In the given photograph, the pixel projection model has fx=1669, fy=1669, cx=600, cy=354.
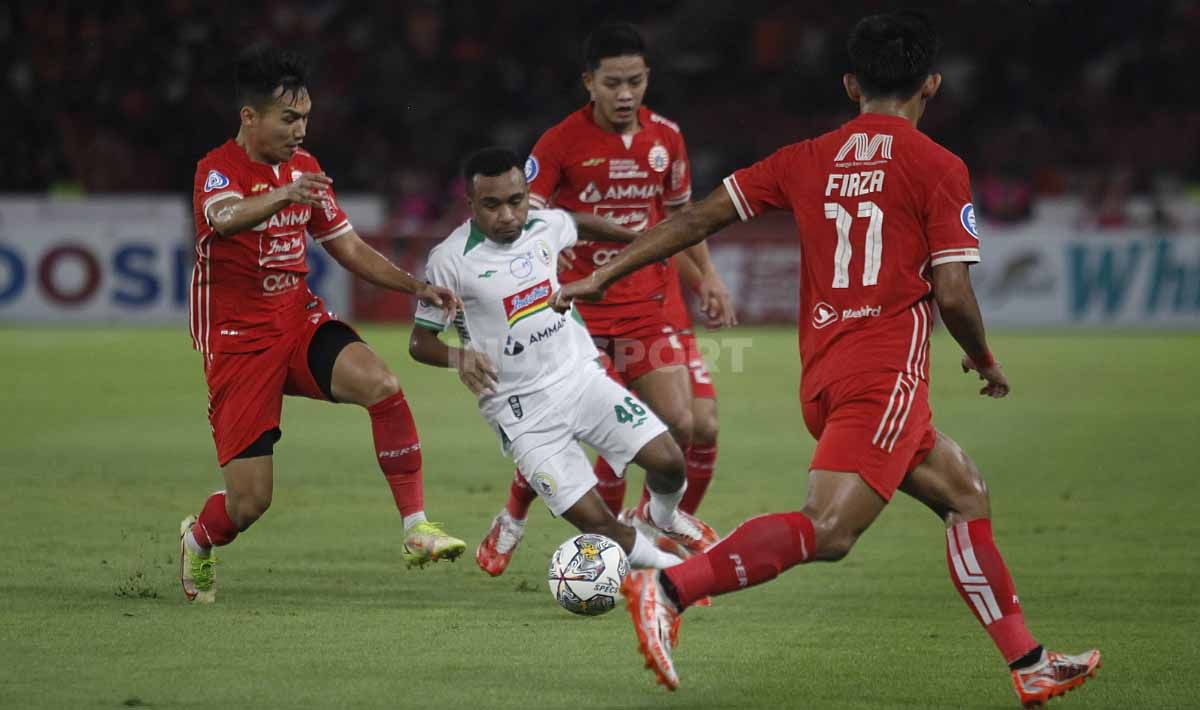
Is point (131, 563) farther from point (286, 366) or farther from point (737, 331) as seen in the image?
point (737, 331)

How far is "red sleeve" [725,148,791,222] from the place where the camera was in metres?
5.01

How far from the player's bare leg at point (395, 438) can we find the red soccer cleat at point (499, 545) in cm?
46

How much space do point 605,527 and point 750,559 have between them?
5.82ft

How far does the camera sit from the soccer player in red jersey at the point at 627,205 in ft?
25.4

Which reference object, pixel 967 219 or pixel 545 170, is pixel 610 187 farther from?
pixel 967 219

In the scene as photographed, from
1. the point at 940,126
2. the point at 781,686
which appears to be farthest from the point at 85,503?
the point at 940,126

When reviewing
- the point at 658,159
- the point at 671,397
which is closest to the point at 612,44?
the point at 658,159

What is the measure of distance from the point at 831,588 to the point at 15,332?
14.3 metres

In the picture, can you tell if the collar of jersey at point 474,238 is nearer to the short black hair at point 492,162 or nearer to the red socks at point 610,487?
the short black hair at point 492,162

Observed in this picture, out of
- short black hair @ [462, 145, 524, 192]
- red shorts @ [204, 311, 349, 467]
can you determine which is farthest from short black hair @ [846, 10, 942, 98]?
red shorts @ [204, 311, 349, 467]

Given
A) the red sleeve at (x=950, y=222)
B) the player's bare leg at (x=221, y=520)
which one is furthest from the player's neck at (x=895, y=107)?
the player's bare leg at (x=221, y=520)

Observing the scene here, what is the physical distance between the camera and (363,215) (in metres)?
20.6

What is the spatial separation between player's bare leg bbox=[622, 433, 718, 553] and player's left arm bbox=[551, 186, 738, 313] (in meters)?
1.48

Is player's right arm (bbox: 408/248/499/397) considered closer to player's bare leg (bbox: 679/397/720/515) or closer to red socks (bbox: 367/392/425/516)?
red socks (bbox: 367/392/425/516)
